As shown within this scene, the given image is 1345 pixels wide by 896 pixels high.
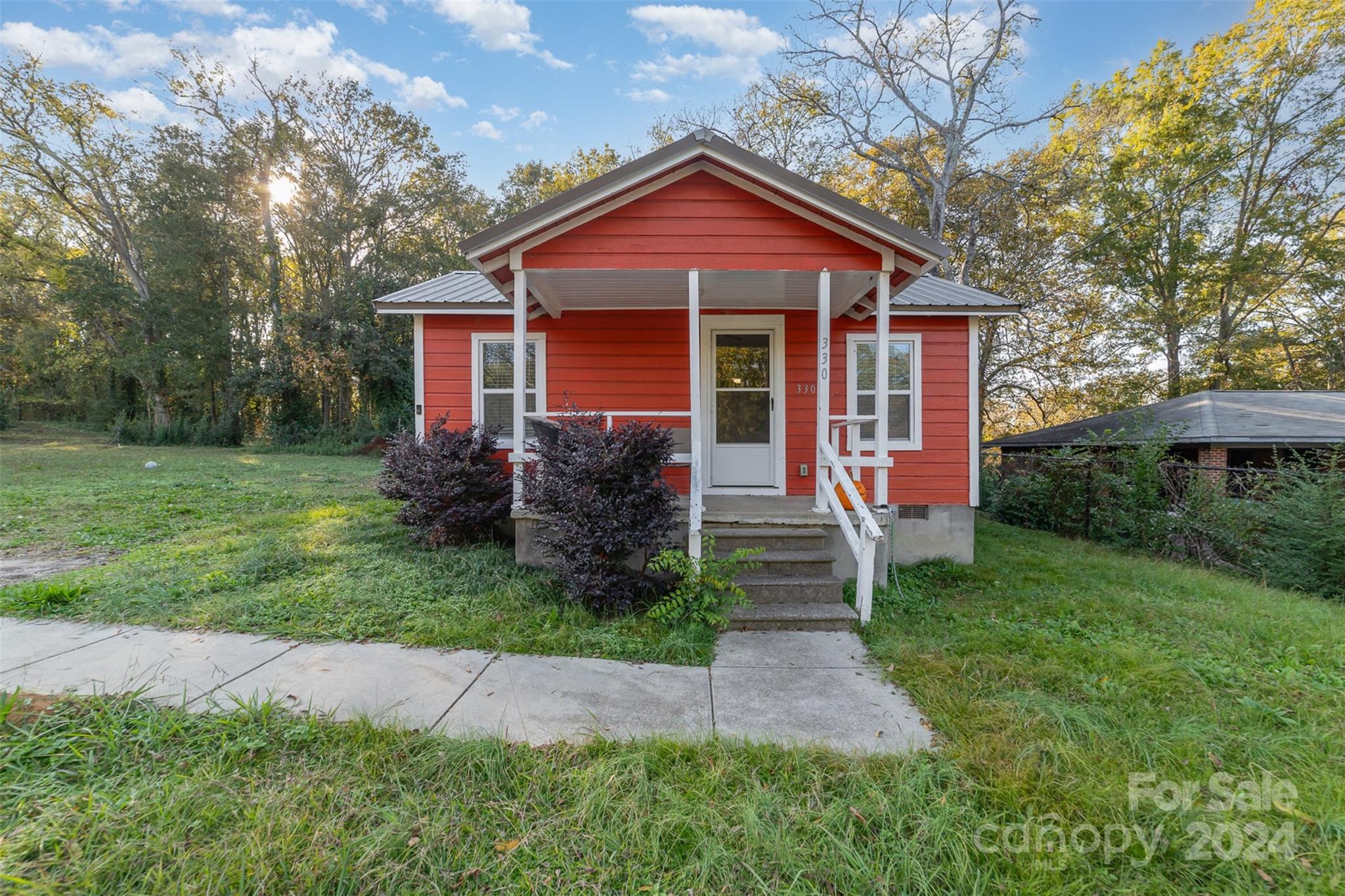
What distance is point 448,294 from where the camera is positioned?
258 inches

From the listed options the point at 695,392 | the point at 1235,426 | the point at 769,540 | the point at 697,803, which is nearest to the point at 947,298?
the point at 695,392

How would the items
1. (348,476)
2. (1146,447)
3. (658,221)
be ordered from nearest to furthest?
1. (658,221)
2. (1146,447)
3. (348,476)

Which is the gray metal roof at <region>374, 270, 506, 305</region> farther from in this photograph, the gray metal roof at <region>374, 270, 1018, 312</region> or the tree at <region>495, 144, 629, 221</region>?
the tree at <region>495, 144, 629, 221</region>

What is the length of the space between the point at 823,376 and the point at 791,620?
7.68 ft

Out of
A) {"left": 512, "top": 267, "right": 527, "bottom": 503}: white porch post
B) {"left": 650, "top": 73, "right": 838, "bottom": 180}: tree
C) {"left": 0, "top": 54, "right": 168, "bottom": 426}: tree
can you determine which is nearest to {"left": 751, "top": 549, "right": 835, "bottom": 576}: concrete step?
→ {"left": 512, "top": 267, "right": 527, "bottom": 503}: white porch post

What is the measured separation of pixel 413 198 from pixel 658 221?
68.6ft

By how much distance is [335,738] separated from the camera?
2.30 m

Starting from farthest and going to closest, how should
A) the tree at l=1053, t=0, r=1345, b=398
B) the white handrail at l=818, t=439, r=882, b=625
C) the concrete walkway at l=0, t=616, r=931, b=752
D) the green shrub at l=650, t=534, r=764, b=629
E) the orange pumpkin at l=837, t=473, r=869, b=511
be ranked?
the tree at l=1053, t=0, r=1345, b=398 < the orange pumpkin at l=837, t=473, r=869, b=511 < the white handrail at l=818, t=439, r=882, b=625 < the green shrub at l=650, t=534, r=764, b=629 < the concrete walkway at l=0, t=616, r=931, b=752

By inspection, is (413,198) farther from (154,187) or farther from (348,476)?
(348,476)

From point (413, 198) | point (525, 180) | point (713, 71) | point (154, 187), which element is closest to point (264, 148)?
point (154, 187)

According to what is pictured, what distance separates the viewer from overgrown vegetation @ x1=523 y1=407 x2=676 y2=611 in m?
3.94

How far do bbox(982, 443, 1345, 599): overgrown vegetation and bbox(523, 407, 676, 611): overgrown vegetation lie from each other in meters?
6.85

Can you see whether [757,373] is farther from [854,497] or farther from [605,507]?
[605,507]

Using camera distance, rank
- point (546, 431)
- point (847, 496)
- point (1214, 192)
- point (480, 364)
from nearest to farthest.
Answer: point (546, 431), point (847, 496), point (480, 364), point (1214, 192)
